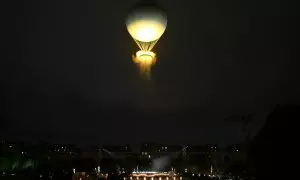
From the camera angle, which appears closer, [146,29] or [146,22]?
[146,22]

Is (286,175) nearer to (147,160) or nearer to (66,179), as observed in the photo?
(66,179)

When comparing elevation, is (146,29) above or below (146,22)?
below

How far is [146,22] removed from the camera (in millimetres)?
12531

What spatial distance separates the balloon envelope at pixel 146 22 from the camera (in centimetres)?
1252

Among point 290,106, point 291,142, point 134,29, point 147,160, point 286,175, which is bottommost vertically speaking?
point 286,175

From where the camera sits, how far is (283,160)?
7.40 m

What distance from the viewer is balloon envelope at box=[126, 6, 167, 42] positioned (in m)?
12.5

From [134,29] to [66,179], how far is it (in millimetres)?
10169

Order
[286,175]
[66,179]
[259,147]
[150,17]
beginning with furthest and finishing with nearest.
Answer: [66,179] → [150,17] → [259,147] → [286,175]

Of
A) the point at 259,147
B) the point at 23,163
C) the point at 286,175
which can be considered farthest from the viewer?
the point at 23,163

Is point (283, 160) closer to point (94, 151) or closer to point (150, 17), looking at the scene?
point (150, 17)

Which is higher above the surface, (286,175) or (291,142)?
(291,142)

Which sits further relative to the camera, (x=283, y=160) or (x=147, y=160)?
(x=147, y=160)

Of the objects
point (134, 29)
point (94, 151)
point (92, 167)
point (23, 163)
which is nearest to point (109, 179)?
point (134, 29)
